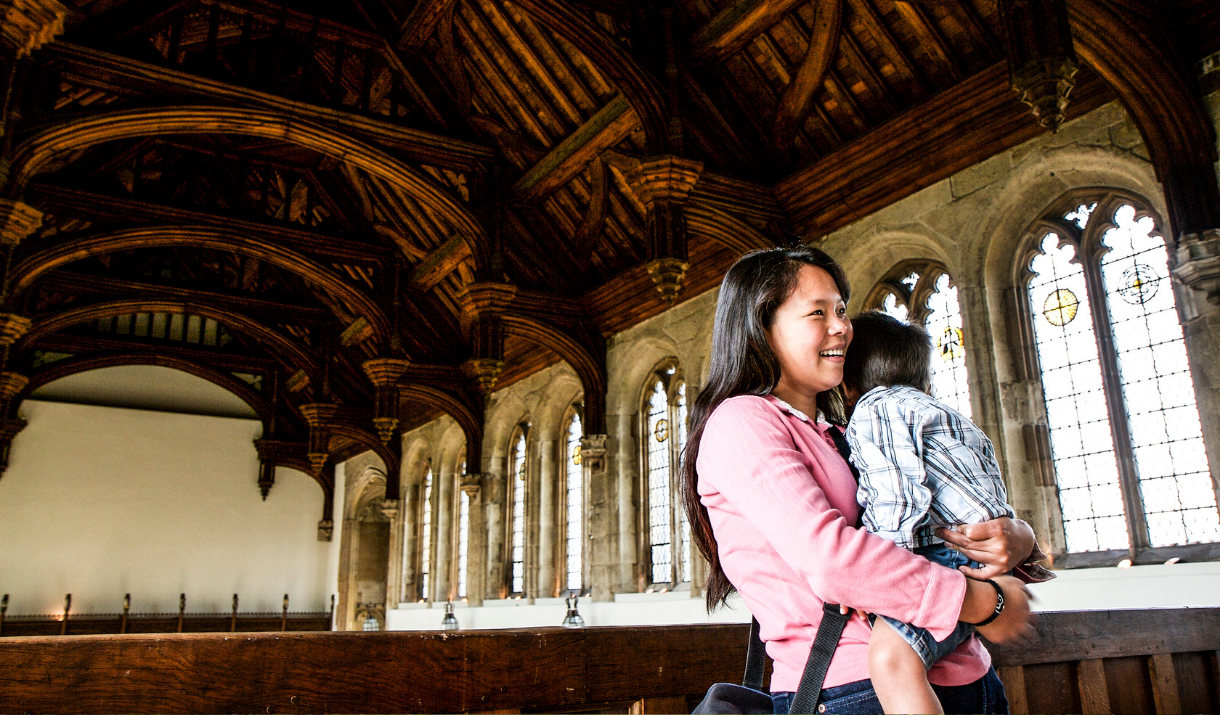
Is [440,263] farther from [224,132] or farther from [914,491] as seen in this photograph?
[914,491]

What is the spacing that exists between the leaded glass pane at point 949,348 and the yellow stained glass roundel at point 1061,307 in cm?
68

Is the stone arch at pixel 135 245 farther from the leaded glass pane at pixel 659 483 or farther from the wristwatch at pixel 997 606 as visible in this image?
the wristwatch at pixel 997 606

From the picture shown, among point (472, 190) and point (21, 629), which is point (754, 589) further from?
point (21, 629)

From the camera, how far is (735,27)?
7.91 meters

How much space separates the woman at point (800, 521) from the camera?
1113mm

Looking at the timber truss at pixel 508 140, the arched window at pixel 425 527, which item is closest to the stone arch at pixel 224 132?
the timber truss at pixel 508 140

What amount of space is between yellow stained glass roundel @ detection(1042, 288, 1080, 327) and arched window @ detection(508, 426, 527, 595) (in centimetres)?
856

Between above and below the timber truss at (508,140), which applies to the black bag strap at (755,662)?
below

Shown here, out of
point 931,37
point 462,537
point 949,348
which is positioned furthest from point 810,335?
point 462,537

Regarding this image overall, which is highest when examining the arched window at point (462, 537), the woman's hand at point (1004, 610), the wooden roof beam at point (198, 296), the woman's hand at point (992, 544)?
the wooden roof beam at point (198, 296)

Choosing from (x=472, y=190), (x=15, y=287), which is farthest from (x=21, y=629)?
(x=472, y=190)

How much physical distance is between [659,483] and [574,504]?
7.36ft

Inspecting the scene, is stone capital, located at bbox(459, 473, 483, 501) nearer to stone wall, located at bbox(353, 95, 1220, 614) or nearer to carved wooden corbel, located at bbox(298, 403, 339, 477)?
carved wooden corbel, located at bbox(298, 403, 339, 477)

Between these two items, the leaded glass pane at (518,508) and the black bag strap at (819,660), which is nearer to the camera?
the black bag strap at (819,660)
